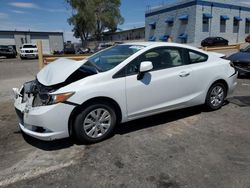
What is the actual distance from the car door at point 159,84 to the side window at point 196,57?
0.22m

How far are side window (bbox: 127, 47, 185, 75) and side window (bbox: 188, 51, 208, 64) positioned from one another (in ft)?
0.79

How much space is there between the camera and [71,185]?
2986 millimetres

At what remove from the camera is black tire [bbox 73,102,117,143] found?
151 inches

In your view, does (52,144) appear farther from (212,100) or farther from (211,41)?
(211,41)

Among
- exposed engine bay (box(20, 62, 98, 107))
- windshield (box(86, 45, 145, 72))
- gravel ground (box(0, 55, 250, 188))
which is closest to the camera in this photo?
gravel ground (box(0, 55, 250, 188))

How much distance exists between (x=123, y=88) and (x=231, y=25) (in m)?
38.3

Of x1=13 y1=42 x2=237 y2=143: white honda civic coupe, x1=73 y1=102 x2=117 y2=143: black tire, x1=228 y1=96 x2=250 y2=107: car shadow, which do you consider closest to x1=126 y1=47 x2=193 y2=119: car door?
x1=13 y1=42 x2=237 y2=143: white honda civic coupe

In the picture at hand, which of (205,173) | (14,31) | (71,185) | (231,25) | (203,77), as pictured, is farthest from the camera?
(14,31)

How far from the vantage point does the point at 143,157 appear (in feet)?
11.8

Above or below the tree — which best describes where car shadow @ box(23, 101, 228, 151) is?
below

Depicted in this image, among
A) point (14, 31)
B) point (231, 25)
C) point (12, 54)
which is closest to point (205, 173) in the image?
point (12, 54)

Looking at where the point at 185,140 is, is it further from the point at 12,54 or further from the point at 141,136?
the point at 12,54

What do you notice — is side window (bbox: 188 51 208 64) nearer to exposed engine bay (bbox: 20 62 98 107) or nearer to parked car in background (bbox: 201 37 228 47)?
exposed engine bay (bbox: 20 62 98 107)

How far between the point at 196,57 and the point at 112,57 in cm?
176
